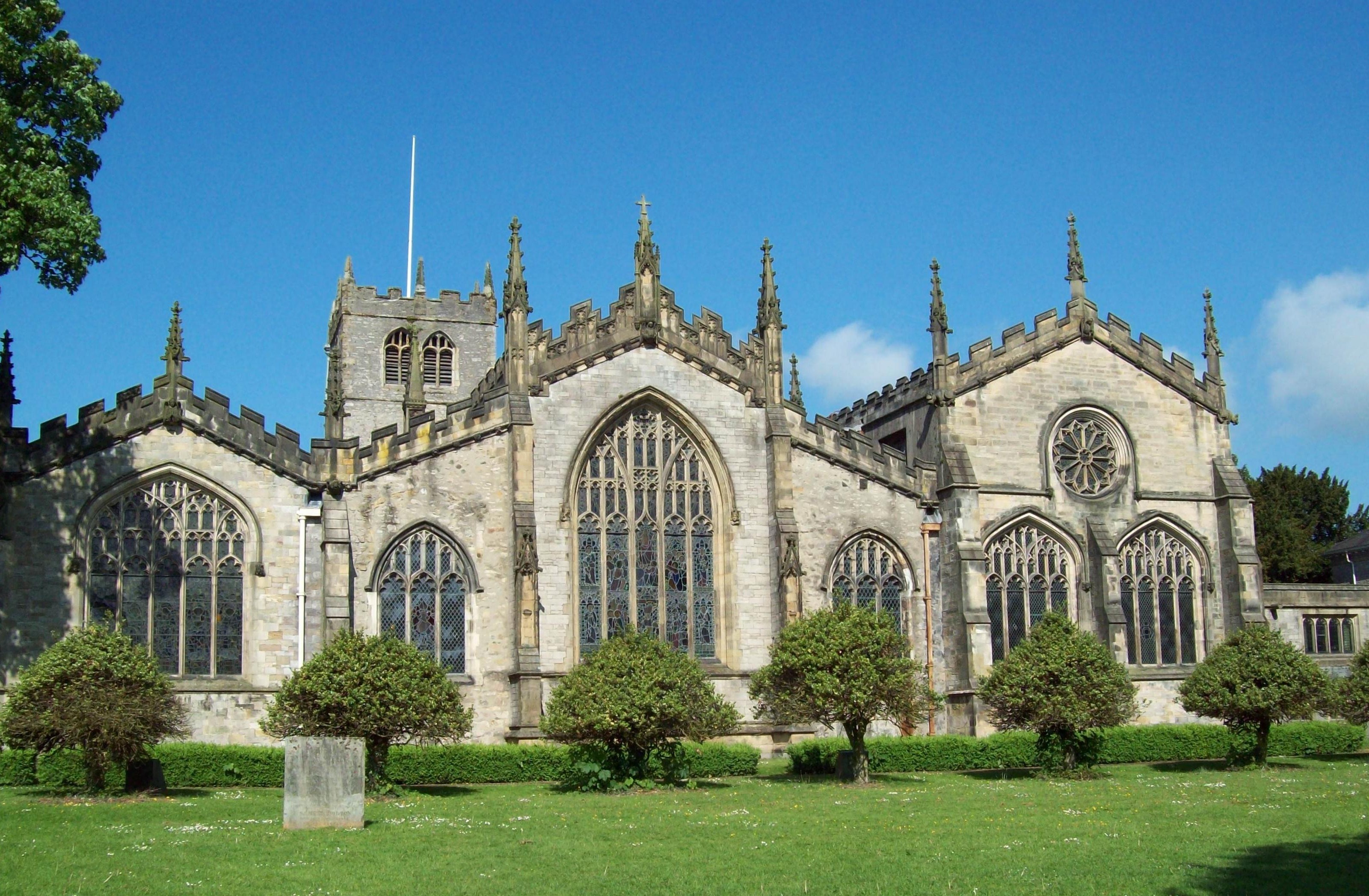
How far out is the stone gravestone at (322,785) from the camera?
22562 millimetres

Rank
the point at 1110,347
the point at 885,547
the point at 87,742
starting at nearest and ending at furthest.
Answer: the point at 87,742 → the point at 885,547 → the point at 1110,347

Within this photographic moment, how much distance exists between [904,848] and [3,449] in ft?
76.4

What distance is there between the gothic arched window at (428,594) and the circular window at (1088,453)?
696 inches

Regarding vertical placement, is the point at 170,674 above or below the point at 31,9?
below

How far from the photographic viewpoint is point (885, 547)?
1612 inches

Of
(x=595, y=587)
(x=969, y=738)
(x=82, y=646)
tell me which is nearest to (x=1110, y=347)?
(x=969, y=738)

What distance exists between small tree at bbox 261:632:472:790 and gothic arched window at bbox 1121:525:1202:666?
22.2 meters

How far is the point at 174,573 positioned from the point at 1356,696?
29273 mm

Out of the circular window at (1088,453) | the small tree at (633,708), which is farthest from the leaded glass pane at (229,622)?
the circular window at (1088,453)

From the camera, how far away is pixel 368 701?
28.2 meters

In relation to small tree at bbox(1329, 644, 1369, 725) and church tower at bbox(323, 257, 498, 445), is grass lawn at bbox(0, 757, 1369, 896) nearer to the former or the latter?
small tree at bbox(1329, 644, 1369, 725)

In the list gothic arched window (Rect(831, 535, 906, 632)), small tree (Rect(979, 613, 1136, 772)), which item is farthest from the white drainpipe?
small tree (Rect(979, 613, 1136, 772))

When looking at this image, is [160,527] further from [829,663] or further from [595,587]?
[829,663]

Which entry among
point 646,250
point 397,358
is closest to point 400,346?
point 397,358
